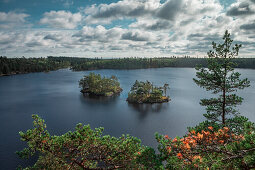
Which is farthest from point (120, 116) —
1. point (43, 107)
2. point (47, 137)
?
point (47, 137)

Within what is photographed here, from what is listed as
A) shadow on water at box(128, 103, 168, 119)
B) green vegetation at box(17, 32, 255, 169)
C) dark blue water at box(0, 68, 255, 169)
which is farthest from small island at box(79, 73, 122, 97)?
green vegetation at box(17, 32, 255, 169)

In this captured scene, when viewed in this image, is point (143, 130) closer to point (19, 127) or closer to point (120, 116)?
point (120, 116)

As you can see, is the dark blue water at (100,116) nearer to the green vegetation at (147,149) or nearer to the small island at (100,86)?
the small island at (100,86)

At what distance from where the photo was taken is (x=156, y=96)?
5994 centimetres

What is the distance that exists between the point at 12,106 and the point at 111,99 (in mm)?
31707

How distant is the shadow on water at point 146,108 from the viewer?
4875 centimetres

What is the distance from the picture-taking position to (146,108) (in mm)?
52781

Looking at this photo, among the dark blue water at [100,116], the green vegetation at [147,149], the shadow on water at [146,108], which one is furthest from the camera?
the shadow on water at [146,108]

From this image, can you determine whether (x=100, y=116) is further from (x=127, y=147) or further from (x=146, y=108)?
(x=127, y=147)

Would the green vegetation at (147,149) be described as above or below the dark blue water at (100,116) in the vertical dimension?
above

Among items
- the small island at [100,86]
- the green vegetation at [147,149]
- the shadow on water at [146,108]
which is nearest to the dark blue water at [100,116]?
the shadow on water at [146,108]

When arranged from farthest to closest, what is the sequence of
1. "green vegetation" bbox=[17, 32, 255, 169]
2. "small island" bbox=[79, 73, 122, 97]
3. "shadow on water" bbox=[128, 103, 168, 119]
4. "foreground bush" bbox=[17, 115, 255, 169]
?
1. "small island" bbox=[79, 73, 122, 97]
2. "shadow on water" bbox=[128, 103, 168, 119]
3. "foreground bush" bbox=[17, 115, 255, 169]
4. "green vegetation" bbox=[17, 32, 255, 169]

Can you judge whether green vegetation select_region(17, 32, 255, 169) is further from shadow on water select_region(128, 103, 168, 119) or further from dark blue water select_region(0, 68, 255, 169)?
shadow on water select_region(128, 103, 168, 119)

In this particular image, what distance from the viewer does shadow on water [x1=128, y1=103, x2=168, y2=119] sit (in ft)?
160
